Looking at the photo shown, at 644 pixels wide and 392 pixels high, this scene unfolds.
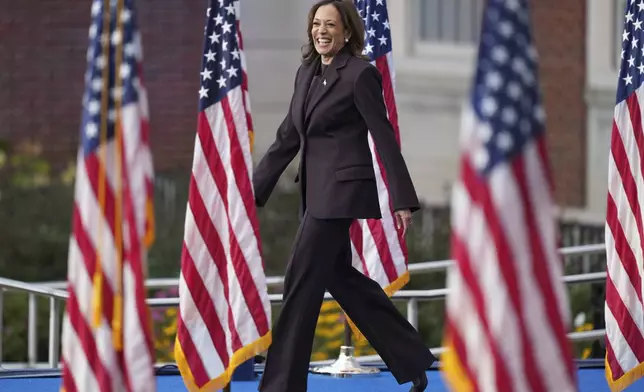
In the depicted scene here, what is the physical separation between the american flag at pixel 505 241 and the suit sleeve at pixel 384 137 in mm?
2014

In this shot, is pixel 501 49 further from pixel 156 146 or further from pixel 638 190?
pixel 156 146

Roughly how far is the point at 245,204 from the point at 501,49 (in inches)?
97.5

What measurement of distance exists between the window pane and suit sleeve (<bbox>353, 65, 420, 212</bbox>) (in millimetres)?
7537

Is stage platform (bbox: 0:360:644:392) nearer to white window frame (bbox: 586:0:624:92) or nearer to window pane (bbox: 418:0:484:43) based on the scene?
white window frame (bbox: 586:0:624:92)

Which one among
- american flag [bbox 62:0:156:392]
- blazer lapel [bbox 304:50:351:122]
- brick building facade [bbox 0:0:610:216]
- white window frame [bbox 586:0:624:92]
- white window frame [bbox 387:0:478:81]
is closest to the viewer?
american flag [bbox 62:0:156:392]

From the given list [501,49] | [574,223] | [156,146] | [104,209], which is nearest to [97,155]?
[104,209]

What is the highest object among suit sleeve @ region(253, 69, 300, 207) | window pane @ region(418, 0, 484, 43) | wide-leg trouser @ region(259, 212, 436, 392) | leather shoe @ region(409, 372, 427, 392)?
window pane @ region(418, 0, 484, 43)

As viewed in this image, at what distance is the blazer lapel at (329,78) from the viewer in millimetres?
6848

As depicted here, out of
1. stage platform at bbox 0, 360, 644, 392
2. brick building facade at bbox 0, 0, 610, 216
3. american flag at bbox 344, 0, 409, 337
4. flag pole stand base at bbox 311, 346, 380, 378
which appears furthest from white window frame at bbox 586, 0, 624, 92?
flag pole stand base at bbox 311, 346, 380, 378

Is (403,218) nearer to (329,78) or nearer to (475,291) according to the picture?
(329,78)

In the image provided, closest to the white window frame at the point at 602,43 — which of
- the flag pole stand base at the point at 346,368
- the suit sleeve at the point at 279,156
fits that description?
the flag pole stand base at the point at 346,368

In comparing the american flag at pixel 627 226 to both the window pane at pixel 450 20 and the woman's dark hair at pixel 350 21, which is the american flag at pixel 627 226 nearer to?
the woman's dark hair at pixel 350 21

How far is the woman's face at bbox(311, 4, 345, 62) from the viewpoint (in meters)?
6.80

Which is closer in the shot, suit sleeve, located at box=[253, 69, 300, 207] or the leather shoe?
suit sleeve, located at box=[253, 69, 300, 207]
